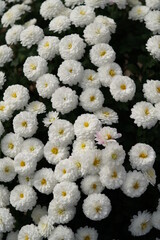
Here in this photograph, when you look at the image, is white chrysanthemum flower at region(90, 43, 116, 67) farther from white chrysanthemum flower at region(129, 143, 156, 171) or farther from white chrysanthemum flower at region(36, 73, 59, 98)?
white chrysanthemum flower at region(129, 143, 156, 171)

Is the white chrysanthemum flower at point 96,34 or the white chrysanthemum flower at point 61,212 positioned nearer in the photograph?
the white chrysanthemum flower at point 61,212

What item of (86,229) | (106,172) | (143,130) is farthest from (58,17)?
(86,229)

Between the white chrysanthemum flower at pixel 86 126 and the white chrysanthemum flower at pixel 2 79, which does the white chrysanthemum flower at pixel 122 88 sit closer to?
the white chrysanthemum flower at pixel 86 126

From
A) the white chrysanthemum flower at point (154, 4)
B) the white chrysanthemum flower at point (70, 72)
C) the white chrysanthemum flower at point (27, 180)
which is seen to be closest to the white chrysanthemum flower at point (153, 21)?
the white chrysanthemum flower at point (154, 4)

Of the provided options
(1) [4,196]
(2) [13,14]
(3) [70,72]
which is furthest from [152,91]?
(2) [13,14]

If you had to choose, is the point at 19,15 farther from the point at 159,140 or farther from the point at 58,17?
the point at 159,140

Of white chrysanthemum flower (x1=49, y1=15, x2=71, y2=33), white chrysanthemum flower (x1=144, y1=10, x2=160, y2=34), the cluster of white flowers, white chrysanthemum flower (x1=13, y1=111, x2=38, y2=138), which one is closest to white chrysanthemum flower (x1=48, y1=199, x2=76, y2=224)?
the cluster of white flowers

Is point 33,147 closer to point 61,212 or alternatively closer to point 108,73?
point 61,212
